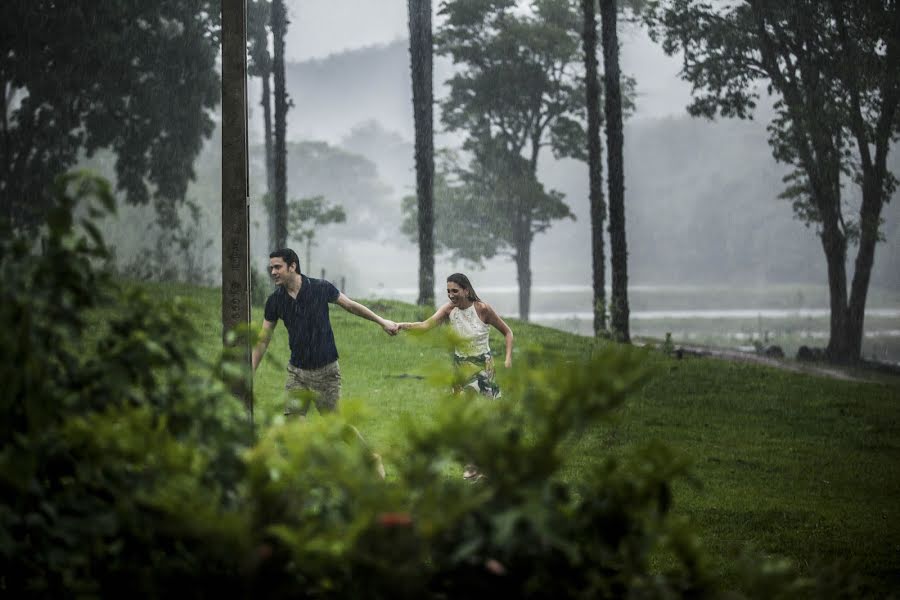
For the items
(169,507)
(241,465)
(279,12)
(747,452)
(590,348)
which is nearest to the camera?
(169,507)

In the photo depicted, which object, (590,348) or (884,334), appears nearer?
(590,348)

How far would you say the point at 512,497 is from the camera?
1.65 m

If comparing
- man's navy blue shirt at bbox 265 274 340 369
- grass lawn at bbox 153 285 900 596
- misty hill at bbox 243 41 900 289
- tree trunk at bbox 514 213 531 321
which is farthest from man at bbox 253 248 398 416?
misty hill at bbox 243 41 900 289

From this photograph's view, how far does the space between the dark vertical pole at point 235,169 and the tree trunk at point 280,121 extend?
1840 centimetres

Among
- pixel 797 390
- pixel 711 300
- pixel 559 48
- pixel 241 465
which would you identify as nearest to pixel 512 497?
pixel 241 465

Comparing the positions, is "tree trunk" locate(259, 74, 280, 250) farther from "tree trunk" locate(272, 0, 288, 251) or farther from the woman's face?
the woman's face

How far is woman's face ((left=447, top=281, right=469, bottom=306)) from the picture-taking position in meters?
7.41

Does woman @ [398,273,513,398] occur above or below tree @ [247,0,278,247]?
below

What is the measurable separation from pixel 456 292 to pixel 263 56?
1817 centimetres

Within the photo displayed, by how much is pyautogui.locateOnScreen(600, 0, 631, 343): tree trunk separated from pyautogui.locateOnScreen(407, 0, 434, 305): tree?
387cm

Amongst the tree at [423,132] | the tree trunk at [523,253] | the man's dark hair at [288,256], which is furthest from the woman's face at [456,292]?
the tree trunk at [523,253]

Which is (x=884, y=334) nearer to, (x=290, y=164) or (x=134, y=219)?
(x=134, y=219)

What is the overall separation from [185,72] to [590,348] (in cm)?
1047

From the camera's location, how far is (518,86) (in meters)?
32.7
